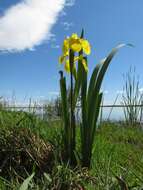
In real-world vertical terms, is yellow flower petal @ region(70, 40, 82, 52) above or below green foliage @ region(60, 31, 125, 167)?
above

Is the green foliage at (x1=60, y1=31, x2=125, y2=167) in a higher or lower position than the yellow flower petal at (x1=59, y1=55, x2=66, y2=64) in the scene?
lower

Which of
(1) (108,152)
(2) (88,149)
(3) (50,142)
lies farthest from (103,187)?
(1) (108,152)

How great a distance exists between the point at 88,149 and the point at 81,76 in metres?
0.44

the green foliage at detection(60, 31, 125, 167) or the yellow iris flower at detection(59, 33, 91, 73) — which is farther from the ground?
the yellow iris flower at detection(59, 33, 91, 73)

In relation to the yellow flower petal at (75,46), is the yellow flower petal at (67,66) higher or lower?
lower

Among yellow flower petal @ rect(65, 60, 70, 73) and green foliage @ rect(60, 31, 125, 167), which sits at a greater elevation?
yellow flower petal @ rect(65, 60, 70, 73)

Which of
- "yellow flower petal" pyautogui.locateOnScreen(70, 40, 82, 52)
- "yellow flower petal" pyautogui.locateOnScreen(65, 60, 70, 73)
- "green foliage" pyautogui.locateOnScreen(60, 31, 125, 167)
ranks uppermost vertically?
"yellow flower petal" pyautogui.locateOnScreen(70, 40, 82, 52)

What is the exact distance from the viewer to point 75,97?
2553 millimetres

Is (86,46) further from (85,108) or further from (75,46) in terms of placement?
(85,108)

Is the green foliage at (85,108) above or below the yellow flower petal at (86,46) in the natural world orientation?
below

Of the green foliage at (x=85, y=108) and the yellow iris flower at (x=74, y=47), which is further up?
the yellow iris flower at (x=74, y=47)

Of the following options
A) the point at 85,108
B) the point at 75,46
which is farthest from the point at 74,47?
the point at 85,108

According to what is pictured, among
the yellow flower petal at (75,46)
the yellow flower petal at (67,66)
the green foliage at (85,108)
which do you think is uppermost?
the yellow flower petal at (75,46)

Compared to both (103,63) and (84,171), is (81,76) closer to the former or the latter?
(103,63)
